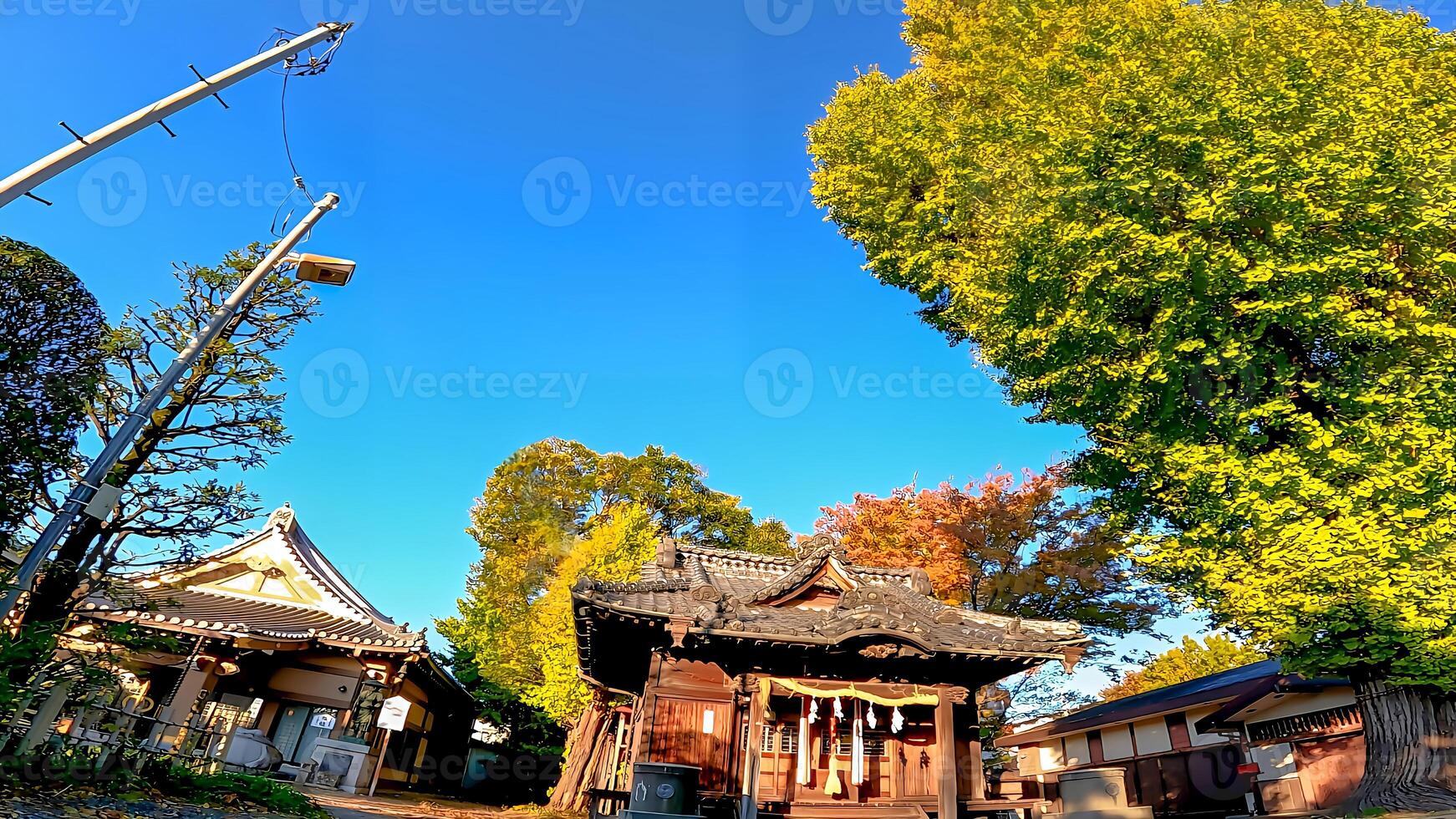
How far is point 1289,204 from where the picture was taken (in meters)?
9.34

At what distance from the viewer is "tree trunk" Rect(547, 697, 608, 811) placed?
702 inches

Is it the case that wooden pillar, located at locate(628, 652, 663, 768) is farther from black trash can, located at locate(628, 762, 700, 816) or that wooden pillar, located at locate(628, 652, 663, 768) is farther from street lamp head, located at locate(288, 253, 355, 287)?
street lamp head, located at locate(288, 253, 355, 287)

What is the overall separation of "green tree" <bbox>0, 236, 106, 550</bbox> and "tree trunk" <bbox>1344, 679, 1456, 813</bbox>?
16472mm

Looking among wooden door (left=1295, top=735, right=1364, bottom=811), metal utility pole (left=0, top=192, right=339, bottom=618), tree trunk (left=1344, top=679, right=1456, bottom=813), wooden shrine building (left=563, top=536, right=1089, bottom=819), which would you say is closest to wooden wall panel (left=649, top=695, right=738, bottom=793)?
wooden shrine building (left=563, top=536, right=1089, bottom=819)

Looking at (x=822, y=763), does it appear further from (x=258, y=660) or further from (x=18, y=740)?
(x=258, y=660)

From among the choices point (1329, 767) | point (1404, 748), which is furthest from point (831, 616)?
point (1329, 767)

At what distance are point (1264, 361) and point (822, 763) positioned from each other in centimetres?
1057

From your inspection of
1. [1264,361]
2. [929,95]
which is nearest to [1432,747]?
[1264,361]

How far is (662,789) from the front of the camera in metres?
9.52

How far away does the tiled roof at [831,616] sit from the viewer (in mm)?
11672

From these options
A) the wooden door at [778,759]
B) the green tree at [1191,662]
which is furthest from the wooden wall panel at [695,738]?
the green tree at [1191,662]

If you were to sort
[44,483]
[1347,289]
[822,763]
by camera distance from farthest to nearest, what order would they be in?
1. [822,763]
2. [1347,289]
3. [44,483]

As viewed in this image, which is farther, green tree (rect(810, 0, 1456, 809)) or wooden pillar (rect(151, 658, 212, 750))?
wooden pillar (rect(151, 658, 212, 750))

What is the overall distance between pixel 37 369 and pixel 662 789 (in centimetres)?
902
